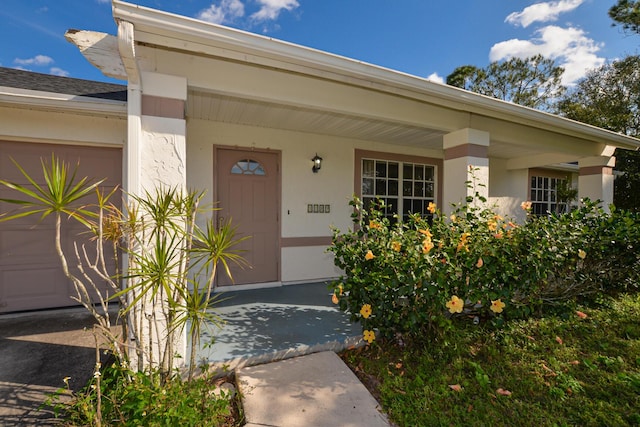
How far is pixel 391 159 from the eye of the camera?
18.4 ft

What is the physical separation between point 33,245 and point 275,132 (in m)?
3.46

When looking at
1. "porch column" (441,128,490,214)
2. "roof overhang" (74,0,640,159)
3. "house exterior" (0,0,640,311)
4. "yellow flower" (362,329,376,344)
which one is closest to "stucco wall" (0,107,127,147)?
"house exterior" (0,0,640,311)

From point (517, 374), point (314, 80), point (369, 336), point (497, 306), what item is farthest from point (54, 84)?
point (517, 374)

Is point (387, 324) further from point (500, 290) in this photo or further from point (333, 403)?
point (500, 290)

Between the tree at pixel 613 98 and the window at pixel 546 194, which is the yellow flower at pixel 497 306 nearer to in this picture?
the window at pixel 546 194

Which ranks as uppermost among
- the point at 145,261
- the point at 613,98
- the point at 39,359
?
the point at 613,98

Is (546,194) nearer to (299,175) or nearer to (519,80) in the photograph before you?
(299,175)

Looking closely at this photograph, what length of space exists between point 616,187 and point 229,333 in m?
12.8

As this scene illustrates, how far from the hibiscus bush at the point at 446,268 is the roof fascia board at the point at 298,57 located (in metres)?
1.34

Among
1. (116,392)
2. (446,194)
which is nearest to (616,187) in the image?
(446,194)

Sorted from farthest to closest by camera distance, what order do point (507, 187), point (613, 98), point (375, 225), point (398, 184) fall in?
point (613, 98) → point (507, 187) → point (398, 184) → point (375, 225)

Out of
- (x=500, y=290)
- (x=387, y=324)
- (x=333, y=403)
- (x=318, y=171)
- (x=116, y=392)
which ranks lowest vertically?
(x=333, y=403)

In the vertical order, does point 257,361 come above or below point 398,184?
below

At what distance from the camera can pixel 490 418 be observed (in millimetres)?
1841
